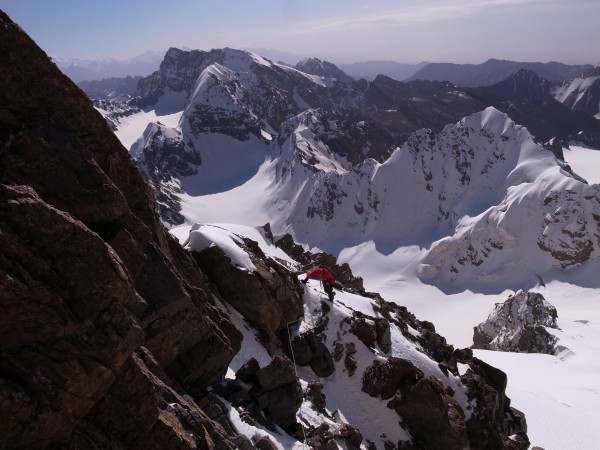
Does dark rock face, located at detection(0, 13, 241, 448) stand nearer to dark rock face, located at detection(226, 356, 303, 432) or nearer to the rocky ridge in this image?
the rocky ridge

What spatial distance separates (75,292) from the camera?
1059cm

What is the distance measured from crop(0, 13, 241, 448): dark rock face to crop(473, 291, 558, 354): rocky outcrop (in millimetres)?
53025

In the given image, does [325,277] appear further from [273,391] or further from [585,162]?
[585,162]

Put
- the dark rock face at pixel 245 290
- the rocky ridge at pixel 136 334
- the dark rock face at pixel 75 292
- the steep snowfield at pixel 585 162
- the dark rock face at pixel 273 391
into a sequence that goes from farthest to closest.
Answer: the steep snowfield at pixel 585 162
the dark rock face at pixel 245 290
the dark rock face at pixel 273 391
the rocky ridge at pixel 136 334
the dark rock face at pixel 75 292

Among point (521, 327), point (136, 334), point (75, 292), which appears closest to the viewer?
point (75, 292)

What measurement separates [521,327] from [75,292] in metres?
62.7

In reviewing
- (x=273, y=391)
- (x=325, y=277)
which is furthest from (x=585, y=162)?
(x=273, y=391)

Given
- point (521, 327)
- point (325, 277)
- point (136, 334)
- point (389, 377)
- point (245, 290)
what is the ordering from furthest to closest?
point (521, 327), point (325, 277), point (389, 377), point (245, 290), point (136, 334)

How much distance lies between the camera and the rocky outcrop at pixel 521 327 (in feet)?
193

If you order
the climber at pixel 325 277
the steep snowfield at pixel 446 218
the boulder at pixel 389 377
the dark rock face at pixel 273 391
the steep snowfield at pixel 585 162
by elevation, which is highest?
the dark rock face at pixel 273 391

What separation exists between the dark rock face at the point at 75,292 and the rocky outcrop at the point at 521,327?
5303 cm

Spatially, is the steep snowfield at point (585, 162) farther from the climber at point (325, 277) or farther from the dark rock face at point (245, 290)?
the dark rock face at point (245, 290)

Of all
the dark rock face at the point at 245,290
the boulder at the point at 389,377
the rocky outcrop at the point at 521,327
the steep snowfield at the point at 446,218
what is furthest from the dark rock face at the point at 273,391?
the rocky outcrop at the point at 521,327

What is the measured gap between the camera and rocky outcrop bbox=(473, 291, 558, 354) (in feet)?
193
